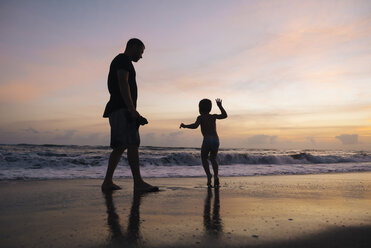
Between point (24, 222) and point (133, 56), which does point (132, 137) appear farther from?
point (24, 222)

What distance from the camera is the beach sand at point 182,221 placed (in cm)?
192

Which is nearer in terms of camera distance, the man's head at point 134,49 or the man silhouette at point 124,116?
the man silhouette at point 124,116

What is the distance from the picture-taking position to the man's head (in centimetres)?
478

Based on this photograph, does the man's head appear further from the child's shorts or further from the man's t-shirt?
the child's shorts

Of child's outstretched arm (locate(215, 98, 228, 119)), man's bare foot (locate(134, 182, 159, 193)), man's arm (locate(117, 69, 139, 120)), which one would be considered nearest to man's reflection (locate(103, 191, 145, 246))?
man's bare foot (locate(134, 182, 159, 193))

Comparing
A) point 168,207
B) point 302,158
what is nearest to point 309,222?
point 168,207

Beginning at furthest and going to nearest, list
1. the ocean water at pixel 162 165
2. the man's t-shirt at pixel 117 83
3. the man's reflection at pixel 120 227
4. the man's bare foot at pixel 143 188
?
the ocean water at pixel 162 165 → the man's t-shirt at pixel 117 83 → the man's bare foot at pixel 143 188 → the man's reflection at pixel 120 227

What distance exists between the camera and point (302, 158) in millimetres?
19734

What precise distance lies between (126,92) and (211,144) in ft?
6.92

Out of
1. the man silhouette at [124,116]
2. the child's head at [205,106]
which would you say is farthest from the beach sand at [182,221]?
the child's head at [205,106]

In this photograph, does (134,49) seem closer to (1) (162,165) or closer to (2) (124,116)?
(2) (124,116)

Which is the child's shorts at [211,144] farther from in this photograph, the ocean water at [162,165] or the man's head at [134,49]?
the ocean water at [162,165]

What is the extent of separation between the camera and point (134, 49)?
15.7 feet

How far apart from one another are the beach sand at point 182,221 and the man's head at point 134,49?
2.18 m
